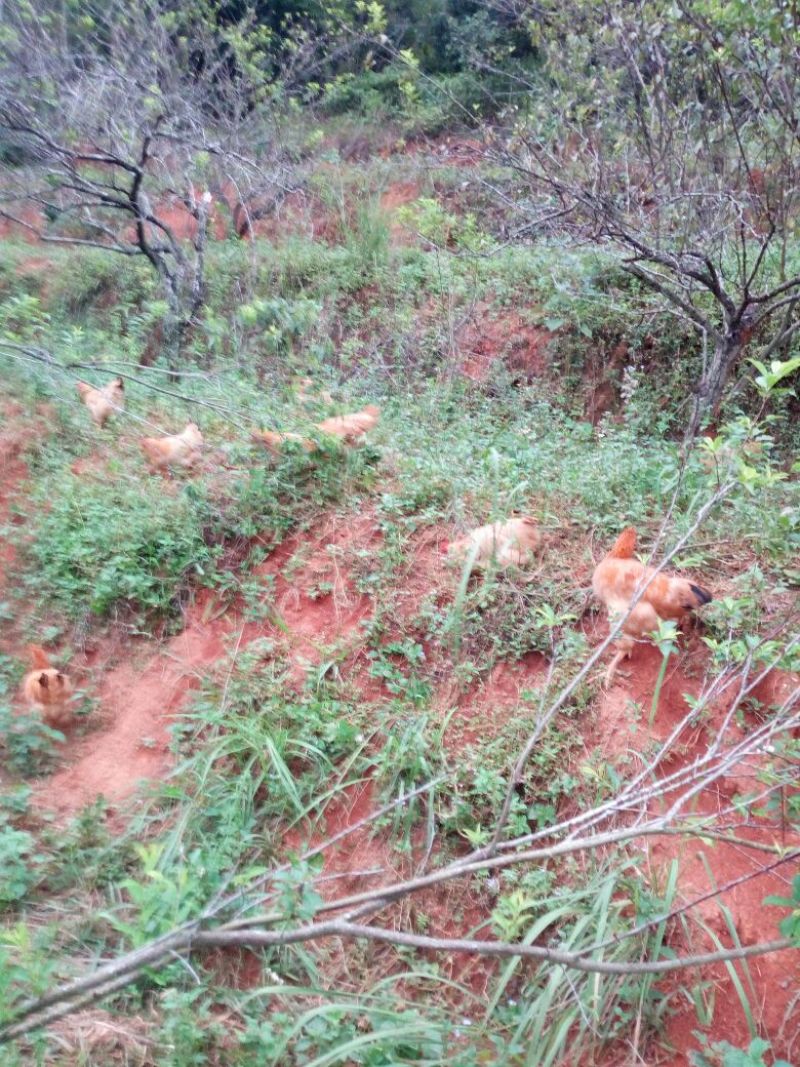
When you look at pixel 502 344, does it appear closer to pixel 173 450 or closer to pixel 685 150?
pixel 685 150

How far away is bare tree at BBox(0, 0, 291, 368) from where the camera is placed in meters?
6.54

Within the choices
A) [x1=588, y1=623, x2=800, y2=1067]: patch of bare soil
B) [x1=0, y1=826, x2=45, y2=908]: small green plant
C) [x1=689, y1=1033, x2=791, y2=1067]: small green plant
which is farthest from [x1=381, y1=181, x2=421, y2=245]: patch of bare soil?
[x1=689, y1=1033, x2=791, y2=1067]: small green plant

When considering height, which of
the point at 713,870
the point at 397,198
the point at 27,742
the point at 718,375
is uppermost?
Answer: the point at 397,198

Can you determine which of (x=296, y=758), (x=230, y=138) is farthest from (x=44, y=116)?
(x=296, y=758)

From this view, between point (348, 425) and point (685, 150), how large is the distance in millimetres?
2667

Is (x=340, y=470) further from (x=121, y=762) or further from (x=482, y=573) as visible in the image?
(x=121, y=762)

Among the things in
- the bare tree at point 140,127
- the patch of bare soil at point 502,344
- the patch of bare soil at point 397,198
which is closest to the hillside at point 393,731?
the patch of bare soil at point 502,344

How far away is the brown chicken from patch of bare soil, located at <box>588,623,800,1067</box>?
2.10 m

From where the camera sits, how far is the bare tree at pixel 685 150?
4023 mm

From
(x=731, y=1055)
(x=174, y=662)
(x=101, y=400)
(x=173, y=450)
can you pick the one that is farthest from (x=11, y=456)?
(x=731, y=1055)

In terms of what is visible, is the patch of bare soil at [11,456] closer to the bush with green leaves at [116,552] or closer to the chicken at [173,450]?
the bush with green leaves at [116,552]

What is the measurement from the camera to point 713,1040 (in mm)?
2061

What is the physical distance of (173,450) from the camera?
13.6ft

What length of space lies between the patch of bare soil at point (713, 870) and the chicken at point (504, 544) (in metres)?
0.68
